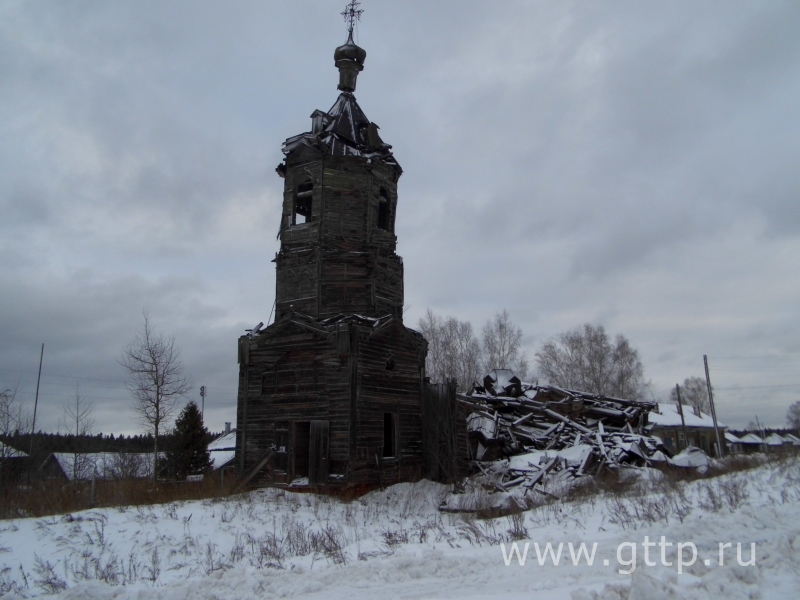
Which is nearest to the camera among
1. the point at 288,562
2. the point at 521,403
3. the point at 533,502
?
the point at 288,562

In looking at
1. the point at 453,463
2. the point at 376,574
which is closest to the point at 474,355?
the point at 453,463

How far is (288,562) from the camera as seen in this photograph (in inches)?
331

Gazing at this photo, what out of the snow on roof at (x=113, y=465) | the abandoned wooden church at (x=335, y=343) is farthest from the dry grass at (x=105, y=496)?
the snow on roof at (x=113, y=465)

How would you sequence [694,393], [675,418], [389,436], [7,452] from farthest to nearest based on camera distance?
1. [694,393]
2. [675,418]
3. [7,452]
4. [389,436]

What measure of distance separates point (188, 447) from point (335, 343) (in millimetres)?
13078

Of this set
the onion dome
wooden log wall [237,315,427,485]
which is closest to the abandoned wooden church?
wooden log wall [237,315,427,485]

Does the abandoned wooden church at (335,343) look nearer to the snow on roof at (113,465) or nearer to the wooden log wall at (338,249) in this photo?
the wooden log wall at (338,249)

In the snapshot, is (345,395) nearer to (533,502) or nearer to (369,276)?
(369,276)

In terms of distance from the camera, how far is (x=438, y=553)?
7.87 m

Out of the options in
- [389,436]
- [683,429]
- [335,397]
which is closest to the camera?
[335,397]

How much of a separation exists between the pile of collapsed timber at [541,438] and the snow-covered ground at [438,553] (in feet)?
13.5

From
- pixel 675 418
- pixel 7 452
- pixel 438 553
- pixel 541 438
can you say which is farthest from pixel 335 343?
pixel 675 418

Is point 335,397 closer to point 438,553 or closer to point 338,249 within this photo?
point 338,249

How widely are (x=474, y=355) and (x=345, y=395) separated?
2465cm
